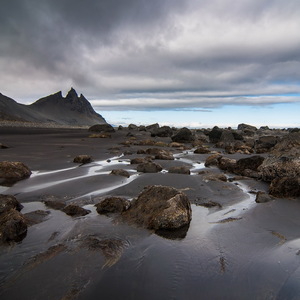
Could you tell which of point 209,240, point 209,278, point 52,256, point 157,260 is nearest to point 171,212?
point 209,240

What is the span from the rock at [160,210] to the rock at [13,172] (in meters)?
4.96

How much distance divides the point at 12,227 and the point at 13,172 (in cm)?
505

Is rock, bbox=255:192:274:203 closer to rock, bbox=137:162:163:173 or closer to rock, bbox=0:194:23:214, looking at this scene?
rock, bbox=137:162:163:173

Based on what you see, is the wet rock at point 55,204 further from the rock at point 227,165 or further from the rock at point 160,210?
the rock at point 227,165

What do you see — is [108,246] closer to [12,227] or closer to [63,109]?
[12,227]

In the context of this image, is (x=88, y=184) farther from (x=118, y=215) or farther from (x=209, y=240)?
(x=209, y=240)

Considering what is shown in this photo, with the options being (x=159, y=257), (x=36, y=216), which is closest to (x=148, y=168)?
(x=36, y=216)

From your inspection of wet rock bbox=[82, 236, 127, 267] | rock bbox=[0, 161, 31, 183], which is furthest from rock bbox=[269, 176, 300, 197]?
rock bbox=[0, 161, 31, 183]

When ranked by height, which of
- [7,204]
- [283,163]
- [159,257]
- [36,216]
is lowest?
[159,257]

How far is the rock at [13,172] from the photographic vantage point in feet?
30.6

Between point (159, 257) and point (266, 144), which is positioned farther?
point (266, 144)

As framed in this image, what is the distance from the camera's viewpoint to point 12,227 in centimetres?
496

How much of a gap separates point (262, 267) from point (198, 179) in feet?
17.3

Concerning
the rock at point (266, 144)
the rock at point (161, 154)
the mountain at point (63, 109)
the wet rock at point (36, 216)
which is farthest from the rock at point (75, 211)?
the mountain at point (63, 109)
